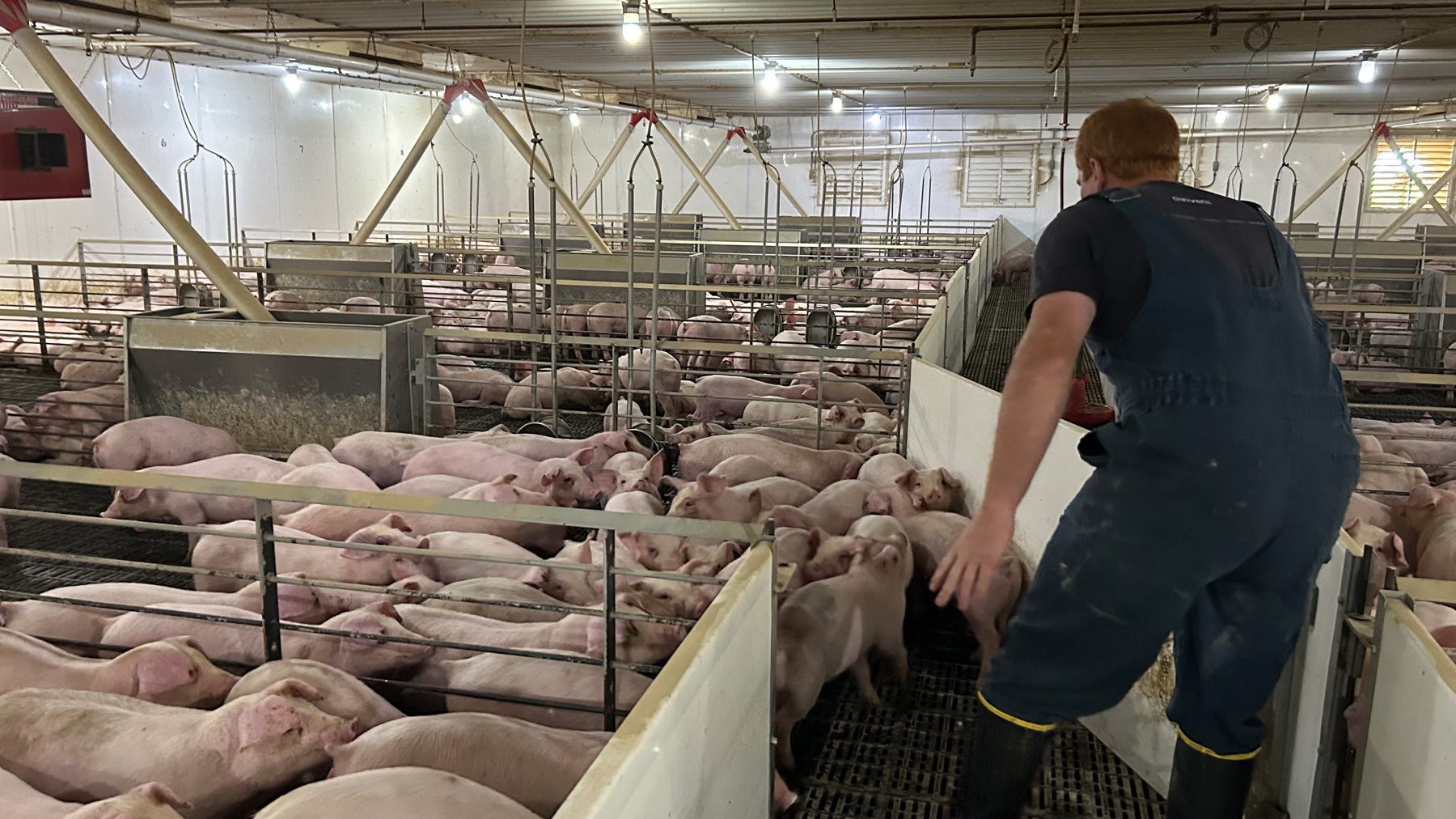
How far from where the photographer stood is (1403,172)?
15.7m

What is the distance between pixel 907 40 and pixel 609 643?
22.0 feet

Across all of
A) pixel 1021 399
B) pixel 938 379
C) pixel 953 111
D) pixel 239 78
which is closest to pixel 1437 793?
pixel 1021 399

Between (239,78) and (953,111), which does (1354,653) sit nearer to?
(239,78)

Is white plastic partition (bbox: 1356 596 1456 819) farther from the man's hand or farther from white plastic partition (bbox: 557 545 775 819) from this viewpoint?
white plastic partition (bbox: 557 545 775 819)

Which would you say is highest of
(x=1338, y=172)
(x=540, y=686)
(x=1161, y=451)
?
(x=1338, y=172)

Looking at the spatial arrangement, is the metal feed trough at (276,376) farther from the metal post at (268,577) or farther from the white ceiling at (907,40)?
the metal post at (268,577)

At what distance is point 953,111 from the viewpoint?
55.5ft

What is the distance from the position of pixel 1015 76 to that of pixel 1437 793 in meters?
10.2

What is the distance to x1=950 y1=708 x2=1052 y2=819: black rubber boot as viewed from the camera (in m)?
1.68

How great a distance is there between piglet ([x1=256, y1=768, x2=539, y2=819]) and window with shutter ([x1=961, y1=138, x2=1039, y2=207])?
1683cm

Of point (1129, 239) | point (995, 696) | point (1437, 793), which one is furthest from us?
point (995, 696)

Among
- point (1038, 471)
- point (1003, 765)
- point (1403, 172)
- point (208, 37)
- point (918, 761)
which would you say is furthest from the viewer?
point (1403, 172)

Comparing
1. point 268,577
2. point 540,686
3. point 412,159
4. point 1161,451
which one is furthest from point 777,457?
point 412,159

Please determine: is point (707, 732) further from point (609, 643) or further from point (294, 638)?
point (294, 638)
